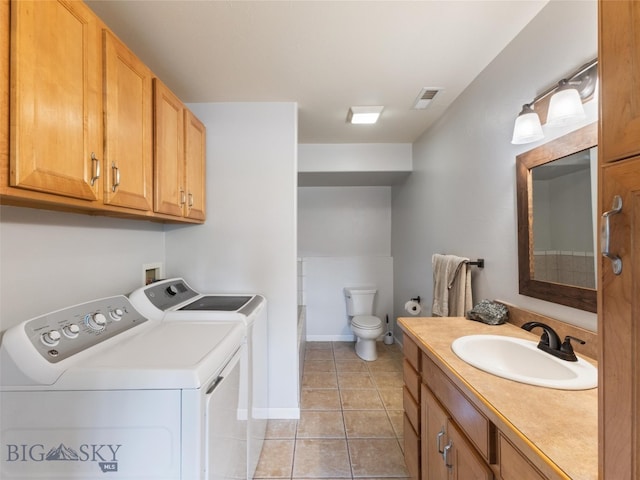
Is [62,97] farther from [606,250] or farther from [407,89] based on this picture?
[407,89]

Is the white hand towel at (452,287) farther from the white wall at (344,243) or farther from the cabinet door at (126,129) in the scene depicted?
the cabinet door at (126,129)

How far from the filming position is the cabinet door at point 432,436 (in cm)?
105

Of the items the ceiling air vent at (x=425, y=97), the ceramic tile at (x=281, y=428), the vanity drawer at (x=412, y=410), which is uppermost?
the ceiling air vent at (x=425, y=97)

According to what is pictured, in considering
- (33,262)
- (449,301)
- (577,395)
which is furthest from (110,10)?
(449,301)

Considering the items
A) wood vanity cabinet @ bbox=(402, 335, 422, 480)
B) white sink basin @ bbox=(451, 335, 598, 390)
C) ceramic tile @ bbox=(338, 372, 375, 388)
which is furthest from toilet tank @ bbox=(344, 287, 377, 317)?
white sink basin @ bbox=(451, 335, 598, 390)

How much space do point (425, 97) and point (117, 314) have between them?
2312mm

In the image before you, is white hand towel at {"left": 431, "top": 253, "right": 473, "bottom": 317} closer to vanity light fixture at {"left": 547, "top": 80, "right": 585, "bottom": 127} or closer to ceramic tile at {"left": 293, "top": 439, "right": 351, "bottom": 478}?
vanity light fixture at {"left": 547, "top": 80, "right": 585, "bottom": 127}

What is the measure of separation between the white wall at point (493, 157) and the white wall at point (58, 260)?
2.16 m

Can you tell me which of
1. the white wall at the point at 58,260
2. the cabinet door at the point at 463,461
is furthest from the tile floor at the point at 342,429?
the white wall at the point at 58,260

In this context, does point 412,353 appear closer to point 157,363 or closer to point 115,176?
point 157,363

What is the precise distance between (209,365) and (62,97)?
97cm

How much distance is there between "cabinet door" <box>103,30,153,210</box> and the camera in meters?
1.06

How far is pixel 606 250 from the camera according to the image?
476 millimetres

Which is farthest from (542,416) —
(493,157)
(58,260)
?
(58,260)
